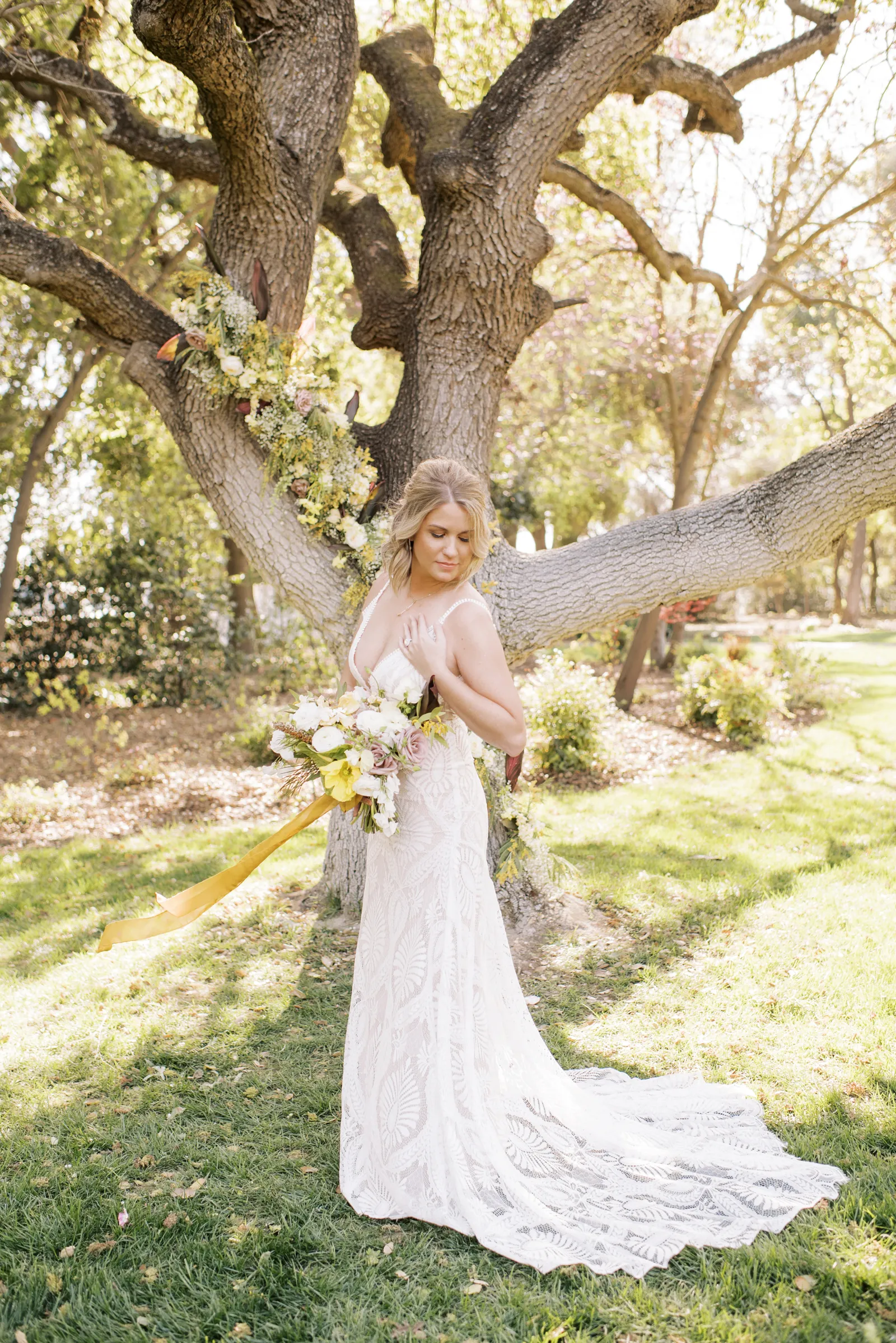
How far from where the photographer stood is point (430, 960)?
3.24 metres

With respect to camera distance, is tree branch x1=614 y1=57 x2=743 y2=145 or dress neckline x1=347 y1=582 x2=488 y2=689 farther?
tree branch x1=614 y1=57 x2=743 y2=145

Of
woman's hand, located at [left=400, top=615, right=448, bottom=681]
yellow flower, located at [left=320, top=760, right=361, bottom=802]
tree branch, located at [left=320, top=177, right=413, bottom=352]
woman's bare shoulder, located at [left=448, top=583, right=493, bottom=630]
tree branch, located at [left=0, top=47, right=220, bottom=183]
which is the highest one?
tree branch, located at [left=0, top=47, right=220, bottom=183]

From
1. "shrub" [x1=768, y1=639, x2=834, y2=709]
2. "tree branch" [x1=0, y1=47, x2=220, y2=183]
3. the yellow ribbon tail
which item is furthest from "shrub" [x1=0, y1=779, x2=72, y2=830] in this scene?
"shrub" [x1=768, y1=639, x2=834, y2=709]

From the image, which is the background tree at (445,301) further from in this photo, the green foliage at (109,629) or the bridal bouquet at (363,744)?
the green foliage at (109,629)

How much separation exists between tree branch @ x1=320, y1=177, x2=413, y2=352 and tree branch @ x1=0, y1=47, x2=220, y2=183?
0.87 metres

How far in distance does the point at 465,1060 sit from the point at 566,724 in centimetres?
666

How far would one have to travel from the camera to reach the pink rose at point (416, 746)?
3.19 meters

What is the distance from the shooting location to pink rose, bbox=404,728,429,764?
3189 millimetres

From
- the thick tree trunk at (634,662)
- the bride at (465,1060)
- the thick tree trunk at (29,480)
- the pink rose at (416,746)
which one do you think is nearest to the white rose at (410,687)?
the bride at (465,1060)

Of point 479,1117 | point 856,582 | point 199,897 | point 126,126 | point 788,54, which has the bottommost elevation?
point 479,1117

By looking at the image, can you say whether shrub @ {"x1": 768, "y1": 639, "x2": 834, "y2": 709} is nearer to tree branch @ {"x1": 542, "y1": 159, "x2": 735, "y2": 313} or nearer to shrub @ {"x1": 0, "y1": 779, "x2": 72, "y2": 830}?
tree branch @ {"x1": 542, "y1": 159, "x2": 735, "y2": 313}

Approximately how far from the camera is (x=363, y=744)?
311cm

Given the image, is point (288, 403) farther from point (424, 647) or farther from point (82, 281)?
point (424, 647)

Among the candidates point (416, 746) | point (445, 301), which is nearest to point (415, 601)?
point (416, 746)
